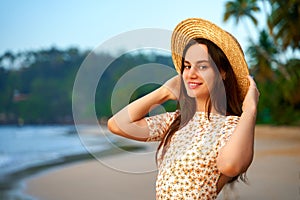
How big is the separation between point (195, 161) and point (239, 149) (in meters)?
0.17

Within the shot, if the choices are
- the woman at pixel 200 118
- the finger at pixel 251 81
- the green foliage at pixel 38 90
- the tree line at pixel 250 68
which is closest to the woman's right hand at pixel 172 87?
the woman at pixel 200 118

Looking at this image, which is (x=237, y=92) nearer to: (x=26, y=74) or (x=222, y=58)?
(x=222, y=58)

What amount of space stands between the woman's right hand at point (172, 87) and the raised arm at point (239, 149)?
0.31 m

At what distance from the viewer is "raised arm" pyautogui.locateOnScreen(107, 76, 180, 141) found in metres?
1.56

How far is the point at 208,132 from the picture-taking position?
1.42m

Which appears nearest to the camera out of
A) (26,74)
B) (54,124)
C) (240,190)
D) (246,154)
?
(246,154)

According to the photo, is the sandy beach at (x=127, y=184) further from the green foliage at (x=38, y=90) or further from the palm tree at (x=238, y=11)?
the green foliage at (x=38, y=90)

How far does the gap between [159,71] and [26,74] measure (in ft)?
197

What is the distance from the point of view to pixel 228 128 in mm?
1371

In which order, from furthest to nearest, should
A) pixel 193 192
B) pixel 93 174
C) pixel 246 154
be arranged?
1. pixel 93 174
2. pixel 193 192
3. pixel 246 154

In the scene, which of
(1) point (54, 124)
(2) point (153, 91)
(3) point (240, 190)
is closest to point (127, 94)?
(2) point (153, 91)

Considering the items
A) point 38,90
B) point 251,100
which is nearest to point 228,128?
point 251,100

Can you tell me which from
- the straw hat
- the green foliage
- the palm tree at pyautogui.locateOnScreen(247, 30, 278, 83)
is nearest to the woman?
the straw hat

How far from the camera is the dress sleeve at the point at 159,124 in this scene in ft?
5.24
